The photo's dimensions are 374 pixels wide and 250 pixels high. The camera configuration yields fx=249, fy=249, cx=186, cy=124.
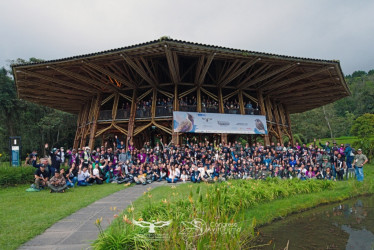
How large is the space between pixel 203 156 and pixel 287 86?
12933 millimetres

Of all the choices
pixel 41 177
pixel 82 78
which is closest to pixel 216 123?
pixel 82 78

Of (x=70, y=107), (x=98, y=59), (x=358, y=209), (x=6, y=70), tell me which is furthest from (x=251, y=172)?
(x=6, y=70)

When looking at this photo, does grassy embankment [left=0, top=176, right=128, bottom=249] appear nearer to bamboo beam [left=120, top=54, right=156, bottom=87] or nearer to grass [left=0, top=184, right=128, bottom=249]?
grass [left=0, top=184, right=128, bottom=249]

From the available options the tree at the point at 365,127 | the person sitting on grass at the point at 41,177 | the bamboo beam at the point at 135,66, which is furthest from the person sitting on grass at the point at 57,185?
the tree at the point at 365,127

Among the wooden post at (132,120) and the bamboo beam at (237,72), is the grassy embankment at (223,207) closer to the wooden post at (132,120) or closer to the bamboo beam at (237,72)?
the bamboo beam at (237,72)

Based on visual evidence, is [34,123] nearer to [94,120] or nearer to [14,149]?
[94,120]

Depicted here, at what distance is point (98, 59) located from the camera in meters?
15.7

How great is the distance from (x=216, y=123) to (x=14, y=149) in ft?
42.4

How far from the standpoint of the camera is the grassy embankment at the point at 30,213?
484 cm

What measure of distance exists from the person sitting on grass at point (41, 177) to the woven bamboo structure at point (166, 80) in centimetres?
735

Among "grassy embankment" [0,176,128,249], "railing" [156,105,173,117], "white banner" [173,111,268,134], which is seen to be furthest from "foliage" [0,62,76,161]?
"grassy embankment" [0,176,128,249]

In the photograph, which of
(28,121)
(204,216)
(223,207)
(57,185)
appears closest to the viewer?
(204,216)

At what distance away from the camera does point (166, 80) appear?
22828 millimetres

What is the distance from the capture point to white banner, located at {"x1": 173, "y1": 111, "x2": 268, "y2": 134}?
17734mm
